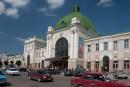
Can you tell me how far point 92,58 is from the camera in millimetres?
59469

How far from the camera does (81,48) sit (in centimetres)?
6506

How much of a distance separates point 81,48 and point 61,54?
8387 millimetres

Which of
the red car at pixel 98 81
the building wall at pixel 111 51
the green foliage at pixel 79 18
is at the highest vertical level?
the green foliage at pixel 79 18

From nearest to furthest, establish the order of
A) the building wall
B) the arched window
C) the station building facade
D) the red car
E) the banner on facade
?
the red car
the building wall
the station building facade
the banner on facade
the arched window

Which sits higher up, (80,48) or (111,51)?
(80,48)

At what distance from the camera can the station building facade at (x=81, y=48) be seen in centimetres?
5297

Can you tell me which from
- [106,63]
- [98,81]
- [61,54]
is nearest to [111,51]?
[106,63]

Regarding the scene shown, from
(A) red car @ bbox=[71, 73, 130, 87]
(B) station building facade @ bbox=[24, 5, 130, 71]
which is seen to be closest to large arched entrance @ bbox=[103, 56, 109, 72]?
(B) station building facade @ bbox=[24, 5, 130, 71]

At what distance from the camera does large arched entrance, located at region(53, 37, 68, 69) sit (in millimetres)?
68562

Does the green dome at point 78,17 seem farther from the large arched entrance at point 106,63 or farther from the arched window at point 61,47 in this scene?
the large arched entrance at point 106,63

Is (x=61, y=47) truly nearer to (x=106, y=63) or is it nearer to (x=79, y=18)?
(x=79, y=18)

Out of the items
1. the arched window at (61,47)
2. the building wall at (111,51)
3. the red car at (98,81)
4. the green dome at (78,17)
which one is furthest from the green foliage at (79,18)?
the red car at (98,81)

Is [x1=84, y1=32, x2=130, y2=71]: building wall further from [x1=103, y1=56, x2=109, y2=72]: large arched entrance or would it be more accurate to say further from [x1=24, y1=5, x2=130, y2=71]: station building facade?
[x1=103, y1=56, x2=109, y2=72]: large arched entrance

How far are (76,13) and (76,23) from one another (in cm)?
871
